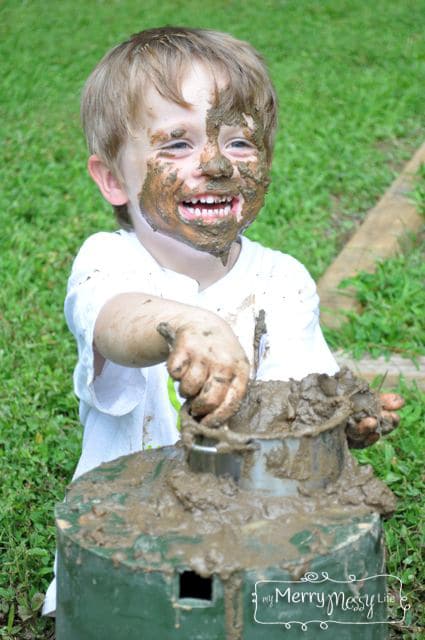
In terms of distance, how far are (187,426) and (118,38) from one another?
7.71 m

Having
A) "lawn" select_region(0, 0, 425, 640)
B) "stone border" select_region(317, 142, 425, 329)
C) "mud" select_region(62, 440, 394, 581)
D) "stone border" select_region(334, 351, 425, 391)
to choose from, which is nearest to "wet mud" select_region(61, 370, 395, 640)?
"mud" select_region(62, 440, 394, 581)

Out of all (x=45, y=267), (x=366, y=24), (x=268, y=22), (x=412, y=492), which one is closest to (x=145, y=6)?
(x=268, y=22)

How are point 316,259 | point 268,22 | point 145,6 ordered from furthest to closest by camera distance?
point 145,6
point 268,22
point 316,259

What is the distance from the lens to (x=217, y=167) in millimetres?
2912

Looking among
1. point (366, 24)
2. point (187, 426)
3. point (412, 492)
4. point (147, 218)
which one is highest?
point (366, 24)

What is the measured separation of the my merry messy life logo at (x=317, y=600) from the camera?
2055 millimetres

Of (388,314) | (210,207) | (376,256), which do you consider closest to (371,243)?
(376,256)

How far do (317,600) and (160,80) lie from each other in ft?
5.11

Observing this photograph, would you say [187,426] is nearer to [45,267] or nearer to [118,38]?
[45,267]

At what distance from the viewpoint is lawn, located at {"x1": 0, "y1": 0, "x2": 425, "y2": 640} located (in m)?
3.75

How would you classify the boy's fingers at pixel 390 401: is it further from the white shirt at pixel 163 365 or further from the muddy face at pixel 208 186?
the muddy face at pixel 208 186

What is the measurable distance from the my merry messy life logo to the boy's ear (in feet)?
4.90

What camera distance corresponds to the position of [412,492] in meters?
3.71

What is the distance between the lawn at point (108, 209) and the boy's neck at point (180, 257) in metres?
1.06
